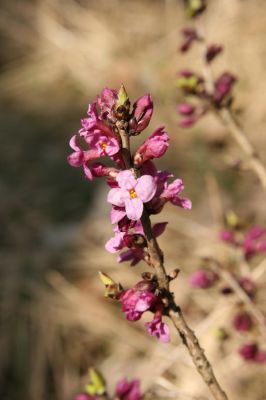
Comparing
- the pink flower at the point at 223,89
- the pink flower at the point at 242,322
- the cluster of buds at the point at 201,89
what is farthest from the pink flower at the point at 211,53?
the pink flower at the point at 242,322

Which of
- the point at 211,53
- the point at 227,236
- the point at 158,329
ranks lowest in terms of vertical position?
the point at 158,329

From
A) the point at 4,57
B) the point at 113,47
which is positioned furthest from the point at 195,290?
the point at 4,57

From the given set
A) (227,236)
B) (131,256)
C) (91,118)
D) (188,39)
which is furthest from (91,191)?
(91,118)

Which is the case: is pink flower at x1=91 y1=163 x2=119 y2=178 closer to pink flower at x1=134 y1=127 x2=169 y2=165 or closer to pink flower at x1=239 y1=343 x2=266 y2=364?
pink flower at x1=134 y1=127 x2=169 y2=165

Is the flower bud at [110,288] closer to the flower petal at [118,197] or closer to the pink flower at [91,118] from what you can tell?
the flower petal at [118,197]

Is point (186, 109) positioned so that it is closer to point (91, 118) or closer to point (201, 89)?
point (201, 89)
